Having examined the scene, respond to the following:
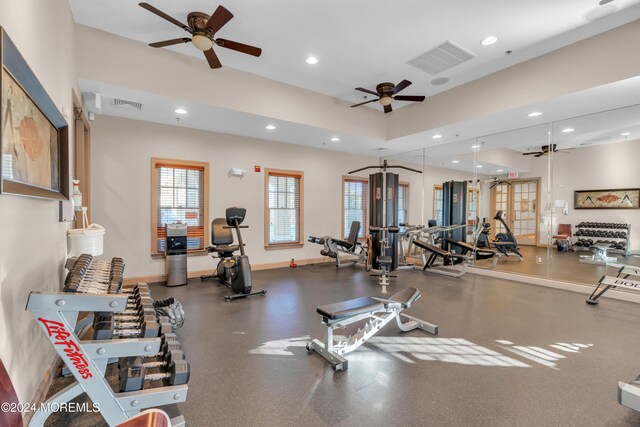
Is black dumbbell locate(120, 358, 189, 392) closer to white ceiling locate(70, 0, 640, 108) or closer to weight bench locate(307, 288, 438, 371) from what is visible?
weight bench locate(307, 288, 438, 371)

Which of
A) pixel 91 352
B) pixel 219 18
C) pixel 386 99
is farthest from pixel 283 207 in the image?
pixel 91 352

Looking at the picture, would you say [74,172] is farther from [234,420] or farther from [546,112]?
[546,112]

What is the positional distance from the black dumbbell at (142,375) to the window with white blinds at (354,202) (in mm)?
6416

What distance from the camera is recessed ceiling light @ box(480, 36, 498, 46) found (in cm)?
377

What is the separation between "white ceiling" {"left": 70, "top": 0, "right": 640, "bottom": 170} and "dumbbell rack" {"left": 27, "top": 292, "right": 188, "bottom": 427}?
3.25 meters

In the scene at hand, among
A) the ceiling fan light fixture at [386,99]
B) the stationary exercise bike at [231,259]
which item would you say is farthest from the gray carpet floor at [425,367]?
the ceiling fan light fixture at [386,99]

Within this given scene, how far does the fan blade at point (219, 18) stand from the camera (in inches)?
113

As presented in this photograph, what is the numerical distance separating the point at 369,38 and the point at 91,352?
420 cm

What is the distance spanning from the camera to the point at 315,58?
4.27 m

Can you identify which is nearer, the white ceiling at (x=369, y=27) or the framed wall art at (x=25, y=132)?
the framed wall art at (x=25, y=132)

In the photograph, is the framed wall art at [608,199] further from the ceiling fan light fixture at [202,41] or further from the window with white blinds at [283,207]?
the ceiling fan light fixture at [202,41]

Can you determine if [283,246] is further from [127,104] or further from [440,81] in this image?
[440,81]

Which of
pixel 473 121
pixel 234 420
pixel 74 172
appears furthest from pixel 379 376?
pixel 473 121

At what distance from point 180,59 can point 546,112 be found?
5692 mm
